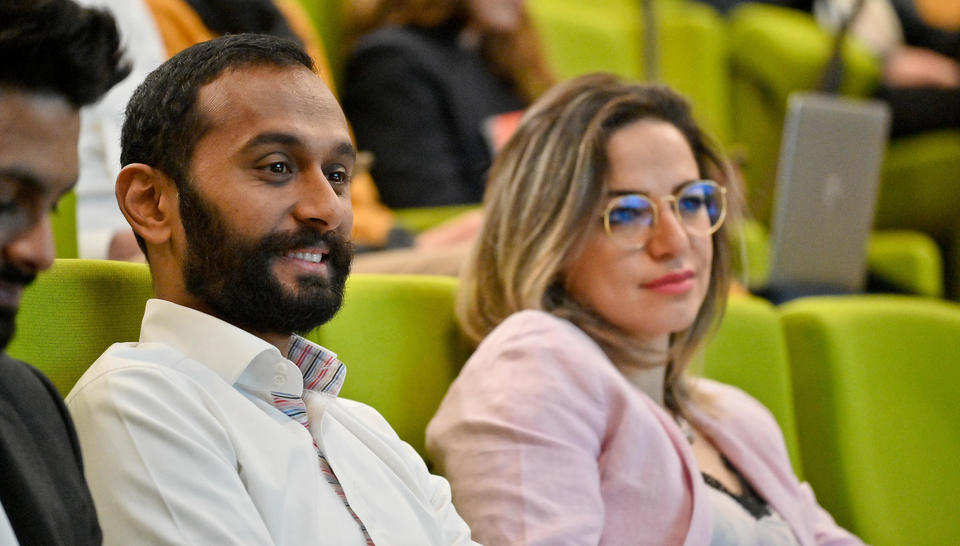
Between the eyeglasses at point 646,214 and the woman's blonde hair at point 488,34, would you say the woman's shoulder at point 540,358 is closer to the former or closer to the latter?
the eyeglasses at point 646,214

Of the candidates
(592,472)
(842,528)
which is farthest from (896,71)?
(592,472)

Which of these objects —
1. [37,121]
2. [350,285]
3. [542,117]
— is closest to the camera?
A: [37,121]

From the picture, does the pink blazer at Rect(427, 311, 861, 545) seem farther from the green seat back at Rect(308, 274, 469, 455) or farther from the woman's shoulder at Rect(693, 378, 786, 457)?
the woman's shoulder at Rect(693, 378, 786, 457)

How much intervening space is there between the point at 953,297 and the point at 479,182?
1.61 meters

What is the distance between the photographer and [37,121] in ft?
2.14

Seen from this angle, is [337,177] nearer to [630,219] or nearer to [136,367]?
[136,367]

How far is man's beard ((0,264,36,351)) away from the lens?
0.63 metres

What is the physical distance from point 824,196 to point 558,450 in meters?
1.37

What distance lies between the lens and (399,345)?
138 centimetres

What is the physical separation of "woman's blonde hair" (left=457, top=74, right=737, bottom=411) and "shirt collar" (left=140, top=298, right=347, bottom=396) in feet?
1.71

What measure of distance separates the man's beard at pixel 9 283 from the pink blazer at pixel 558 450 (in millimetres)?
648

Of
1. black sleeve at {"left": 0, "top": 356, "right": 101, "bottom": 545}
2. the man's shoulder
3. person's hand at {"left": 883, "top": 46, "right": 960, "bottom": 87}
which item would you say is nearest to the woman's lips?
the man's shoulder

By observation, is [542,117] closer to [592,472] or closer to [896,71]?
[592,472]

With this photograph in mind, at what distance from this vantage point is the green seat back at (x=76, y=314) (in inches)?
39.1
